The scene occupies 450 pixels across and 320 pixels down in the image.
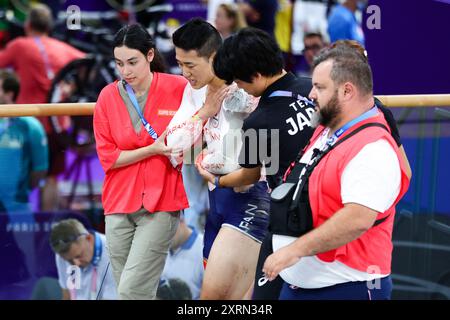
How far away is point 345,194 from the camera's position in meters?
3.49

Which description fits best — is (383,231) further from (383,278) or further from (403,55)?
(403,55)

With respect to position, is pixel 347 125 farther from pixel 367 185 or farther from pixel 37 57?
pixel 37 57

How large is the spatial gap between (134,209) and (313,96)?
1.34 metres

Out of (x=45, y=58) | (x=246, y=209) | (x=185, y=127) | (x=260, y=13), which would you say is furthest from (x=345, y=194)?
(x=260, y=13)

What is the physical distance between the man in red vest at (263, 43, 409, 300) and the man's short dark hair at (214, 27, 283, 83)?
0.44 m

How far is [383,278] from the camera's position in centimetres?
378

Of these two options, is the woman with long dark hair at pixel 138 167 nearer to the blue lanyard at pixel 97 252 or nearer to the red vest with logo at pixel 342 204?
the blue lanyard at pixel 97 252

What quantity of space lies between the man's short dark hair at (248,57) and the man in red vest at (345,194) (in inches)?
17.4

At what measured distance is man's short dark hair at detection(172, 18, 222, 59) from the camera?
14.8 feet

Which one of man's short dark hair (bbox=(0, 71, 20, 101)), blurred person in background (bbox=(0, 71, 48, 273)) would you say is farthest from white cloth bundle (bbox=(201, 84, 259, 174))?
man's short dark hair (bbox=(0, 71, 20, 101))

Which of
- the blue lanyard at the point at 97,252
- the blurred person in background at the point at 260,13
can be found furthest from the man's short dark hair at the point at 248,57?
the blurred person in background at the point at 260,13

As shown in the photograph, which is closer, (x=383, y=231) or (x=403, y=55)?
(x=383, y=231)

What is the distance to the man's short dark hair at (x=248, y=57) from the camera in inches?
162
